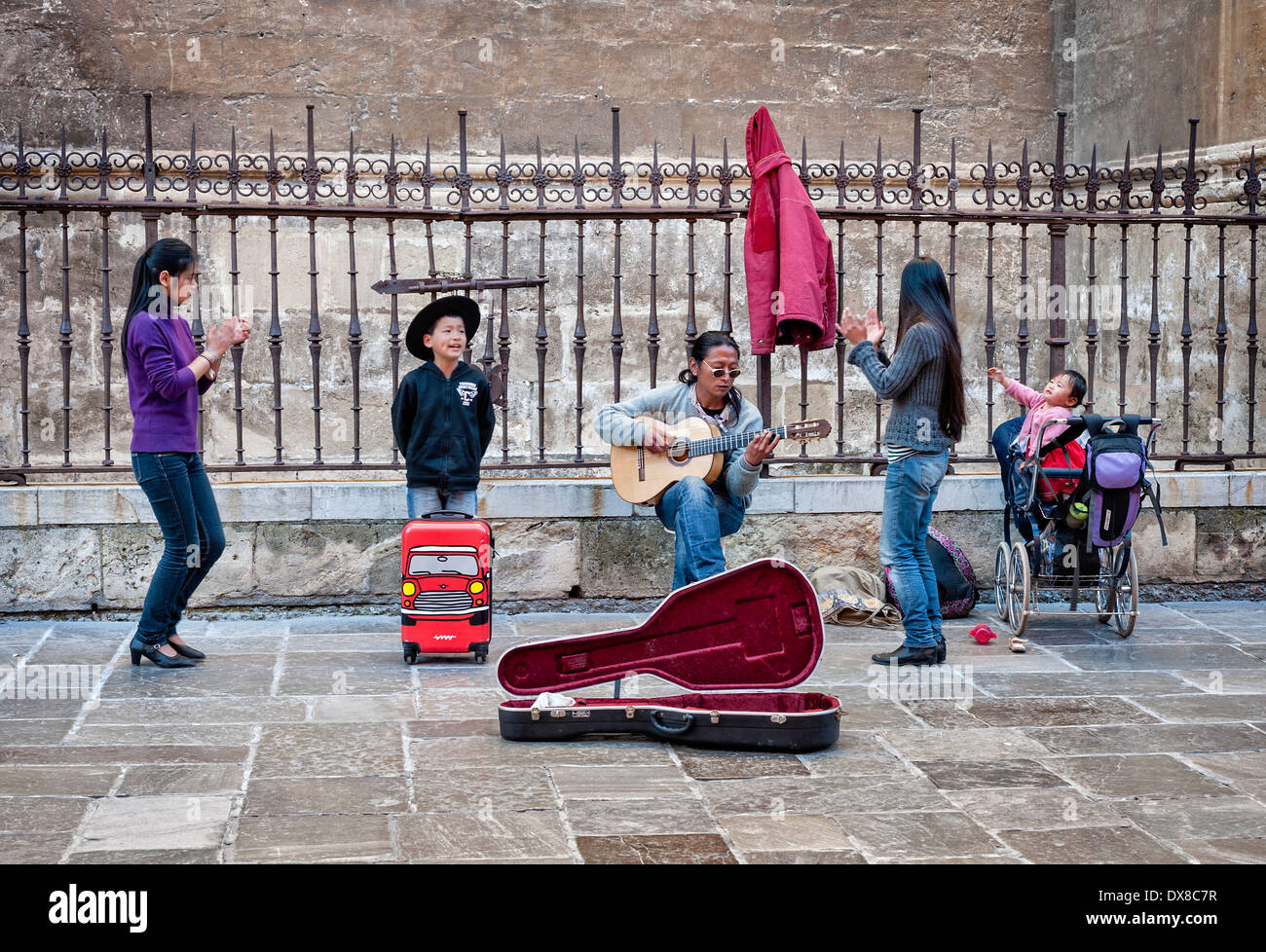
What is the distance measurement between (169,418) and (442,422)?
124 centimetres

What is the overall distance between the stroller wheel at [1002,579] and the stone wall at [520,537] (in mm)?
504

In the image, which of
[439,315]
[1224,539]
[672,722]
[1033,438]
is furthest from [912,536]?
[1224,539]

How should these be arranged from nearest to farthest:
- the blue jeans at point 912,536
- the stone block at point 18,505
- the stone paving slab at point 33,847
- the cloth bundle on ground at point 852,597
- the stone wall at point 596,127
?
the stone paving slab at point 33,847
the blue jeans at point 912,536
the stone block at point 18,505
the cloth bundle on ground at point 852,597
the stone wall at point 596,127

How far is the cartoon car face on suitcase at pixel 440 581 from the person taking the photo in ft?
20.9

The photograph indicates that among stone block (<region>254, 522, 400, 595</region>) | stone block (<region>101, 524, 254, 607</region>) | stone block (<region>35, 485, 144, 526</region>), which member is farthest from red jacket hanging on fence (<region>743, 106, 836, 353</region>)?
stone block (<region>35, 485, 144, 526</region>)

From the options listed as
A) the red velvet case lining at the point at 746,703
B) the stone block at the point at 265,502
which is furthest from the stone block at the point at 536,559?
the red velvet case lining at the point at 746,703

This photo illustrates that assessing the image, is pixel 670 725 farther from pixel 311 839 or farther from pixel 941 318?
pixel 941 318

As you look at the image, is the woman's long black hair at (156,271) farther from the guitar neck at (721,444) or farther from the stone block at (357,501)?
the guitar neck at (721,444)

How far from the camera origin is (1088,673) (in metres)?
6.27

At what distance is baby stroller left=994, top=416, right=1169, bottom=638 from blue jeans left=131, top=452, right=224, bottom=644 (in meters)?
3.99

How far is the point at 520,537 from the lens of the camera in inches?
301

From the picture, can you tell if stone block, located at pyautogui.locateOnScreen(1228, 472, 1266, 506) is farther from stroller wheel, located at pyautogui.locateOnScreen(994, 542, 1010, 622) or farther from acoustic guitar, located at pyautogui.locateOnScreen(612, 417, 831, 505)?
acoustic guitar, located at pyautogui.locateOnScreen(612, 417, 831, 505)

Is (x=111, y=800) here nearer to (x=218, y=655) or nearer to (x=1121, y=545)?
(x=218, y=655)

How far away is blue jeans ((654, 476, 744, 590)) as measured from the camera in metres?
6.28
